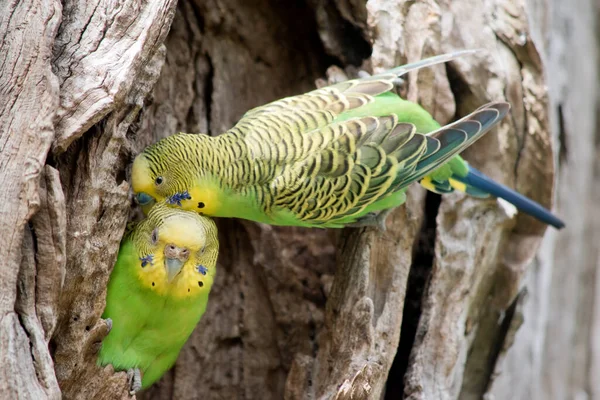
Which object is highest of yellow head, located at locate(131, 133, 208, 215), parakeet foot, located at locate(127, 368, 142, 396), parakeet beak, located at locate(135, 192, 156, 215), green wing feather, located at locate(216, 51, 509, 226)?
green wing feather, located at locate(216, 51, 509, 226)

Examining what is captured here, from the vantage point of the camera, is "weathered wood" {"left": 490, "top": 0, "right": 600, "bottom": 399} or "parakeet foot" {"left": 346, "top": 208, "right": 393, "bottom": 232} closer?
"parakeet foot" {"left": 346, "top": 208, "right": 393, "bottom": 232}

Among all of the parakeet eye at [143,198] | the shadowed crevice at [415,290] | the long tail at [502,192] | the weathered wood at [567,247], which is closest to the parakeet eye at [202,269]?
the parakeet eye at [143,198]

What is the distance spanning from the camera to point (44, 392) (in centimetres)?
234

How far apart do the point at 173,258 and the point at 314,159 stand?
2.71 ft

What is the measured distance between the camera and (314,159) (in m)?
3.27

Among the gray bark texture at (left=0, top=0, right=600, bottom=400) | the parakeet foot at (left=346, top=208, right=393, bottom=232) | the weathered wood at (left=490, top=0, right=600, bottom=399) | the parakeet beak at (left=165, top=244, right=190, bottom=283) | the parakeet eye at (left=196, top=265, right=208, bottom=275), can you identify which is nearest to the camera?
the gray bark texture at (left=0, top=0, right=600, bottom=400)

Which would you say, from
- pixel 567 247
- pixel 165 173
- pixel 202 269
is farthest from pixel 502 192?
pixel 165 173

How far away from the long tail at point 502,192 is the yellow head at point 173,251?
1.47 metres

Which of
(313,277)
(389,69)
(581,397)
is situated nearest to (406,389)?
(313,277)

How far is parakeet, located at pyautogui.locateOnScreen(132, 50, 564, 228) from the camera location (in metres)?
3.16

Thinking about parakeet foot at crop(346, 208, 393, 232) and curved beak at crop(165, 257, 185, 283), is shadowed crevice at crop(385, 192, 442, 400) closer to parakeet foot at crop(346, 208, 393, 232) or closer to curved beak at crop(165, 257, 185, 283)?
parakeet foot at crop(346, 208, 393, 232)

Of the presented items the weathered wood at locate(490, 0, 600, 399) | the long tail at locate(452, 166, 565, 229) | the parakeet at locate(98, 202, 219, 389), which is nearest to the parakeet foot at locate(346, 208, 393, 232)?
the long tail at locate(452, 166, 565, 229)

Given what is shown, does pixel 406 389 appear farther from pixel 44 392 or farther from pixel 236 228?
pixel 44 392

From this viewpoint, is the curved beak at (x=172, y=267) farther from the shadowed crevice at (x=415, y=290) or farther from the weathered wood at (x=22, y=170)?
the shadowed crevice at (x=415, y=290)
